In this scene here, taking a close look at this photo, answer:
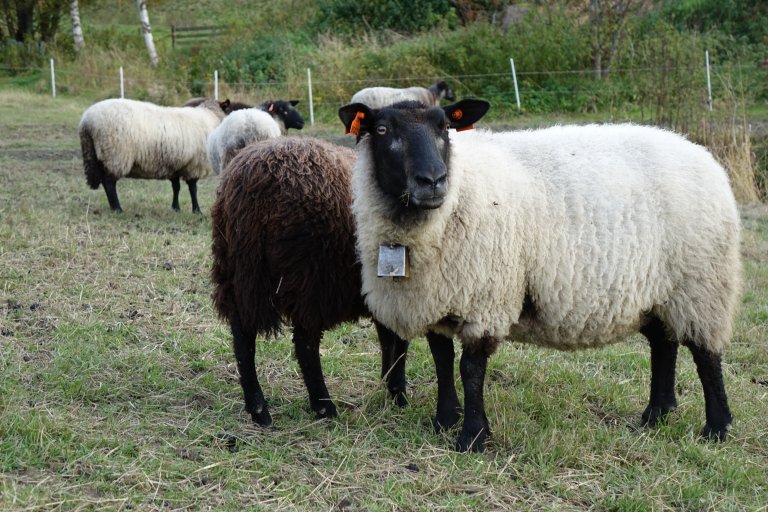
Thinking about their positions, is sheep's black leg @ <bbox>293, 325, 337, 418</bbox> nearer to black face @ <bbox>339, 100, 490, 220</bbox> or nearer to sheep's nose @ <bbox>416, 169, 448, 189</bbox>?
black face @ <bbox>339, 100, 490, 220</bbox>

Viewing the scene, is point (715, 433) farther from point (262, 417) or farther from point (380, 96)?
point (380, 96)

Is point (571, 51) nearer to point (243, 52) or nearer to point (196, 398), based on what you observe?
point (243, 52)

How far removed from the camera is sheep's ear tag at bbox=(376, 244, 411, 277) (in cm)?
401

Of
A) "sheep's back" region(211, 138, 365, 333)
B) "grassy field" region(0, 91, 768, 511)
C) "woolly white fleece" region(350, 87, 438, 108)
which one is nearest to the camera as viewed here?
"grassy field" region(0, 91, 768, 511)

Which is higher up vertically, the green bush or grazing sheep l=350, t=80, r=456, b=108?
the green bush

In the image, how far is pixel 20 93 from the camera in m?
23.6

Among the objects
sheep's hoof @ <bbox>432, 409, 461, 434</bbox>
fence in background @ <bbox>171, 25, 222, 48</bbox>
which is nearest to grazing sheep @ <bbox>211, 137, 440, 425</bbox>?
sheep's hoof @ <bbox>432, 409, 461, 434</bbox>

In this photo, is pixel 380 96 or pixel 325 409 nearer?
pixel 325 409

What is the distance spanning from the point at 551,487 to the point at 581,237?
4.41 ft

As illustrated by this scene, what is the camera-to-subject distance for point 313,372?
4473mm

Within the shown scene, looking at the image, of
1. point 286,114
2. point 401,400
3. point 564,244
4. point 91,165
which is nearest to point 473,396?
point 401,400

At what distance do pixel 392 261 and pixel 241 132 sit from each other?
223 inches

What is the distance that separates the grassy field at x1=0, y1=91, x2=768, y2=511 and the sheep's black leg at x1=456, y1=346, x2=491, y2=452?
10cm

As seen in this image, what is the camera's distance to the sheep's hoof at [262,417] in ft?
14.5
